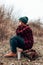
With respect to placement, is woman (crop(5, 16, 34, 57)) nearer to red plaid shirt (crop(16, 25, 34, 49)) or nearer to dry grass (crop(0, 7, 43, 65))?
red plaid shirt (crop(16, 25, 34, 49))

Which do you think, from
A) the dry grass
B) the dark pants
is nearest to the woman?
the dark pants

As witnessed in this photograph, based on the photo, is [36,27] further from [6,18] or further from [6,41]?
[6,41]

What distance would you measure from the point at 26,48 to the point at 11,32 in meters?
3.42

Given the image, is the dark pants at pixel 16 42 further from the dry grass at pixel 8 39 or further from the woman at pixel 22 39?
the dry grass at pixel 8 39

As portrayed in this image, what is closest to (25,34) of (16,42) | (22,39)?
(22,39)

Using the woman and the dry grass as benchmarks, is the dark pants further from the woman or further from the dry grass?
the dry grass

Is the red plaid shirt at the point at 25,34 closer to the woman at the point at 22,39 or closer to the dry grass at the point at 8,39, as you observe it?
the woman at the point at 22,39

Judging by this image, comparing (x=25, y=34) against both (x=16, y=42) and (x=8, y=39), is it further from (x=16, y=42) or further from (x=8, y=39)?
(x=8, y=39)

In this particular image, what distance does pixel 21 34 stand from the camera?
7.47m

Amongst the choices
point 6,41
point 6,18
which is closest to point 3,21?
point 6,18

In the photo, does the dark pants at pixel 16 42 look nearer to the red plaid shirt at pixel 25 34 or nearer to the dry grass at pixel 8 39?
the red plaid shirt at pixel 25 34

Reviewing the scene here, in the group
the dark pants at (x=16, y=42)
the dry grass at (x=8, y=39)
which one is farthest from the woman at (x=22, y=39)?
the dry grass at (x=8, y=39)

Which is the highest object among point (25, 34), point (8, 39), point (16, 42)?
point (25, 34)

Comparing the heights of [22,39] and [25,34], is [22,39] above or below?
below
